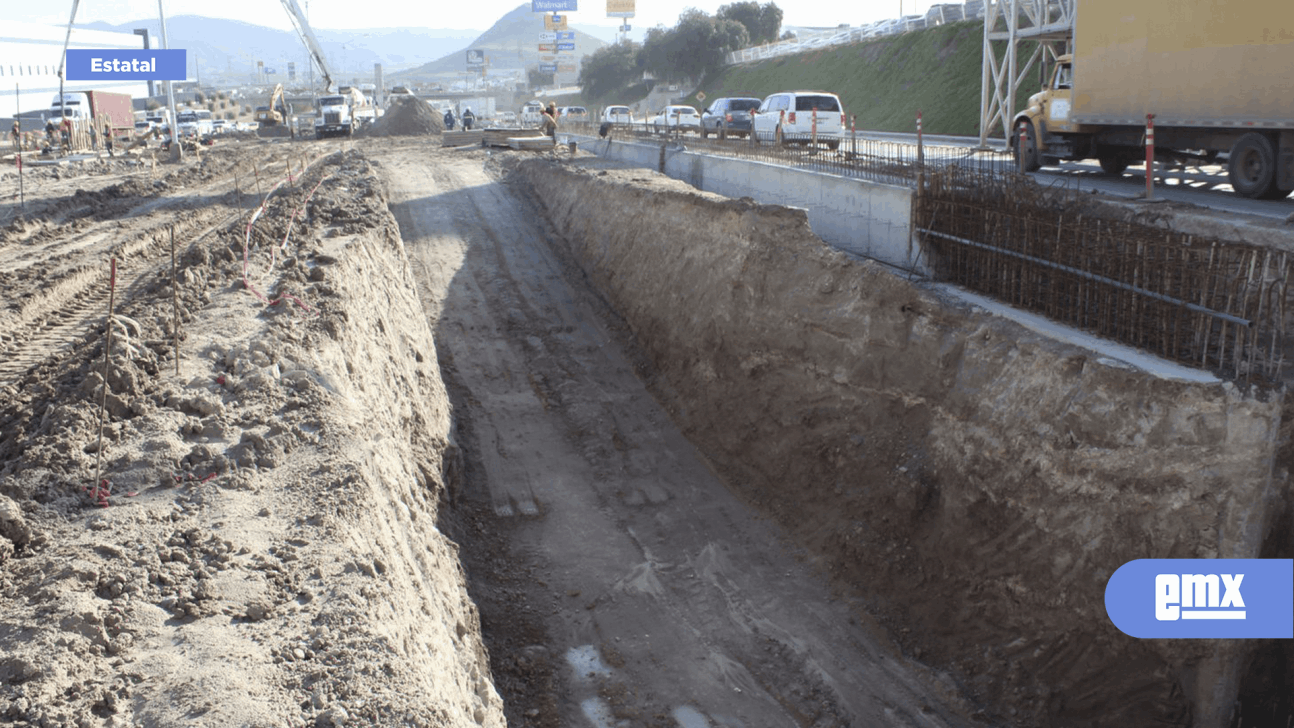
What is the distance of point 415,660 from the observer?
223 inches

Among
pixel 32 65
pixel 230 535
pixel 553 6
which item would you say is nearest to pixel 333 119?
pixel 32 65

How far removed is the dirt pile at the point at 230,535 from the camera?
4.86 m

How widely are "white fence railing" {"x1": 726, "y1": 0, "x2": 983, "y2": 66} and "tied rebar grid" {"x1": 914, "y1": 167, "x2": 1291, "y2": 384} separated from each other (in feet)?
102

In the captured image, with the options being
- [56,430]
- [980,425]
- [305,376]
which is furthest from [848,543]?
[56,430]

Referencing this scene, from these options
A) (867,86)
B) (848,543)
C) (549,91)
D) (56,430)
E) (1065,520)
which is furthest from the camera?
(549,91)

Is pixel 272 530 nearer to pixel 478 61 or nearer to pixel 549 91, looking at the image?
pixel 549 91

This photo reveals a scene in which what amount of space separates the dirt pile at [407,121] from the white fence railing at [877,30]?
22.7m

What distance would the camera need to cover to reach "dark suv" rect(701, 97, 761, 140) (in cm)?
3075

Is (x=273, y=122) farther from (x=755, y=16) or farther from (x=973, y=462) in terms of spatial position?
Answer: (x=973, y=462)

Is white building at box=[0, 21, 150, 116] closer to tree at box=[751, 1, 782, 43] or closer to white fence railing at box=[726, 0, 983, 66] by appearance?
white fence railing at box=[726, 0, 983, 66]

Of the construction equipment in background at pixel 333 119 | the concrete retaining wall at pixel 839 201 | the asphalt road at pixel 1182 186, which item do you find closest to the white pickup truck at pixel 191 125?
the construction equipment in background at pixel 333 119

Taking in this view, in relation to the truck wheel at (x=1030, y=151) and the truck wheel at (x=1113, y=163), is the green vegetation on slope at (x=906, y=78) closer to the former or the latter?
the truck wheel at (x=1030, y=151)

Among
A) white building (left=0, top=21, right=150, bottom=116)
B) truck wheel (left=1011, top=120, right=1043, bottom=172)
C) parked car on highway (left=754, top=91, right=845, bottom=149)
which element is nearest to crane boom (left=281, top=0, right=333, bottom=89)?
white building (left=0, top=21, right=150, bottom=116)

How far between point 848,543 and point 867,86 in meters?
40.2
